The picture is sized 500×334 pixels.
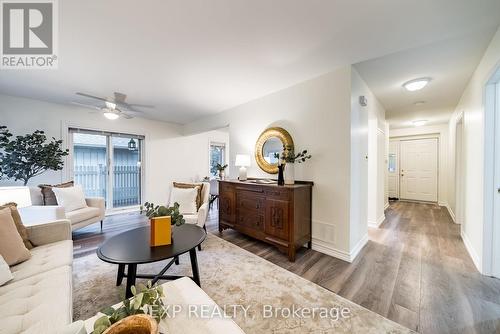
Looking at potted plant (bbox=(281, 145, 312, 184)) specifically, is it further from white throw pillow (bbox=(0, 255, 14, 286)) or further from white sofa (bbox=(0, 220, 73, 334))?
white throw pillow (bbox=(0, 255, 14, 286))

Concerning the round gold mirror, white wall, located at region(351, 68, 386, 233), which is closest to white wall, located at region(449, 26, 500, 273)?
white wall, located at region(351, 68, 386, 233)

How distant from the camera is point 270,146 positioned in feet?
10.6

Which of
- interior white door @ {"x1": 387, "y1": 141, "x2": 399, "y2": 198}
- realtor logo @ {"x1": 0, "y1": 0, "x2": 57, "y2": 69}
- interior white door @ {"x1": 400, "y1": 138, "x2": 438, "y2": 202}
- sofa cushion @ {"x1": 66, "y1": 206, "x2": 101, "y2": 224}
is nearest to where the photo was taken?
realtor logo @ {"x1": 0, "y1": 0, "x2": 57, "y2": 69}

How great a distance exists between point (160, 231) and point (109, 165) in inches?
153

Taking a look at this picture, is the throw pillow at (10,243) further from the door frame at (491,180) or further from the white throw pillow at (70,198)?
the door frame at (491,180)

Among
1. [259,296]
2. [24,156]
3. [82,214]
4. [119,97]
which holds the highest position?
[119,97]

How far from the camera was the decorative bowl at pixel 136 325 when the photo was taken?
619mm

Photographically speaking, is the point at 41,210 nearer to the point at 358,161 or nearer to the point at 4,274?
the point at 4,274

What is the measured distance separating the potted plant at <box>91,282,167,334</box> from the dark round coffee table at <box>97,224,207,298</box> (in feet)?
2.41

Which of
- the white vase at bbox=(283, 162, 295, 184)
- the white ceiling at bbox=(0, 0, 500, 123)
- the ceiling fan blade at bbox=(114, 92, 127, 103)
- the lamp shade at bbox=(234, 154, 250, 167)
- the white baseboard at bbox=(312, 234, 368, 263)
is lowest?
the white baseboard at bbox=(312, 234, 368, 263)

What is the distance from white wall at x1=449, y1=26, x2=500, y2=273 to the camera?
1.95 meters

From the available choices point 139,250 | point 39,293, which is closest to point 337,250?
point 139,250

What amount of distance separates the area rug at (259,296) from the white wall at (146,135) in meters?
2.84

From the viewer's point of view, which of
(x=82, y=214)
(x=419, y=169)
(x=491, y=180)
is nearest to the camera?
(x=491, y=180)
